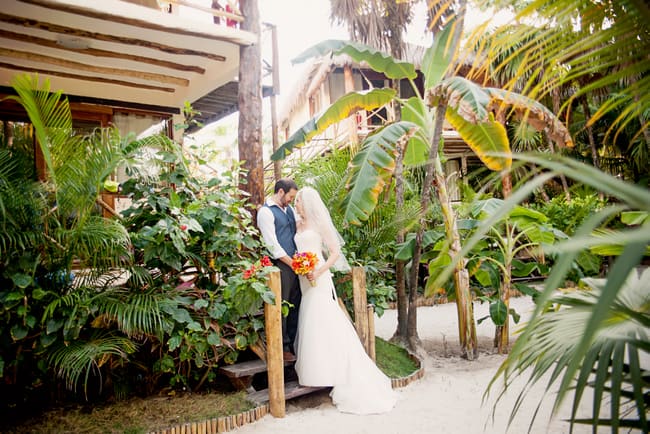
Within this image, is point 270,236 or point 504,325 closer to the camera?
point 270,236

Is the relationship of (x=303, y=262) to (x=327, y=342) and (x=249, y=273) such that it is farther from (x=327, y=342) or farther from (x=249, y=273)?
(x=327, y=342)

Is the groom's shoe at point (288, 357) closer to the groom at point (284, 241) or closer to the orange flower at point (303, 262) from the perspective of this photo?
the groom at point (284, 241)

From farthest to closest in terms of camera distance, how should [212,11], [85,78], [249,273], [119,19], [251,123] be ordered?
[85,78], [212,11], [251,123], [119,19], [249,273]

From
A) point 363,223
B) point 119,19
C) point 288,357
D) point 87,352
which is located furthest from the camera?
point 363,223

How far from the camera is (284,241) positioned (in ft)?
16.4

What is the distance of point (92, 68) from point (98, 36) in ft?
3.63

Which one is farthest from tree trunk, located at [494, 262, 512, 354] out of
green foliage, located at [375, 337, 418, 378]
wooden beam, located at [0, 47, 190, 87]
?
wooden beam, located at [0, 47, 190, 87]

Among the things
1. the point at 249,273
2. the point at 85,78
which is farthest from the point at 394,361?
the point at 85,78

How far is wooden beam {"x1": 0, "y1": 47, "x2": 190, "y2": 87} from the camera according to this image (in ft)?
19.7

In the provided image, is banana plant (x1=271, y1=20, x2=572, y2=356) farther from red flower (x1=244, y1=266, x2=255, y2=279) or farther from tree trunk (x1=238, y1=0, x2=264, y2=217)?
red flower (x1=244, y1=266, x2=255, y2=279)

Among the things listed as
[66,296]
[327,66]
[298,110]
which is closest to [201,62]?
[66,296]

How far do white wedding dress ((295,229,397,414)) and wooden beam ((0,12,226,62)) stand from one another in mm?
3635

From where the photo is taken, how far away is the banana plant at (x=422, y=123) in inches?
194

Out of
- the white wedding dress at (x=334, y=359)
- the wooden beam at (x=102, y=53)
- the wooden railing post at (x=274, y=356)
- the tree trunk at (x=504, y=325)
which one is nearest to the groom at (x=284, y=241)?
the white wedding dress at (x=334, y=359)
